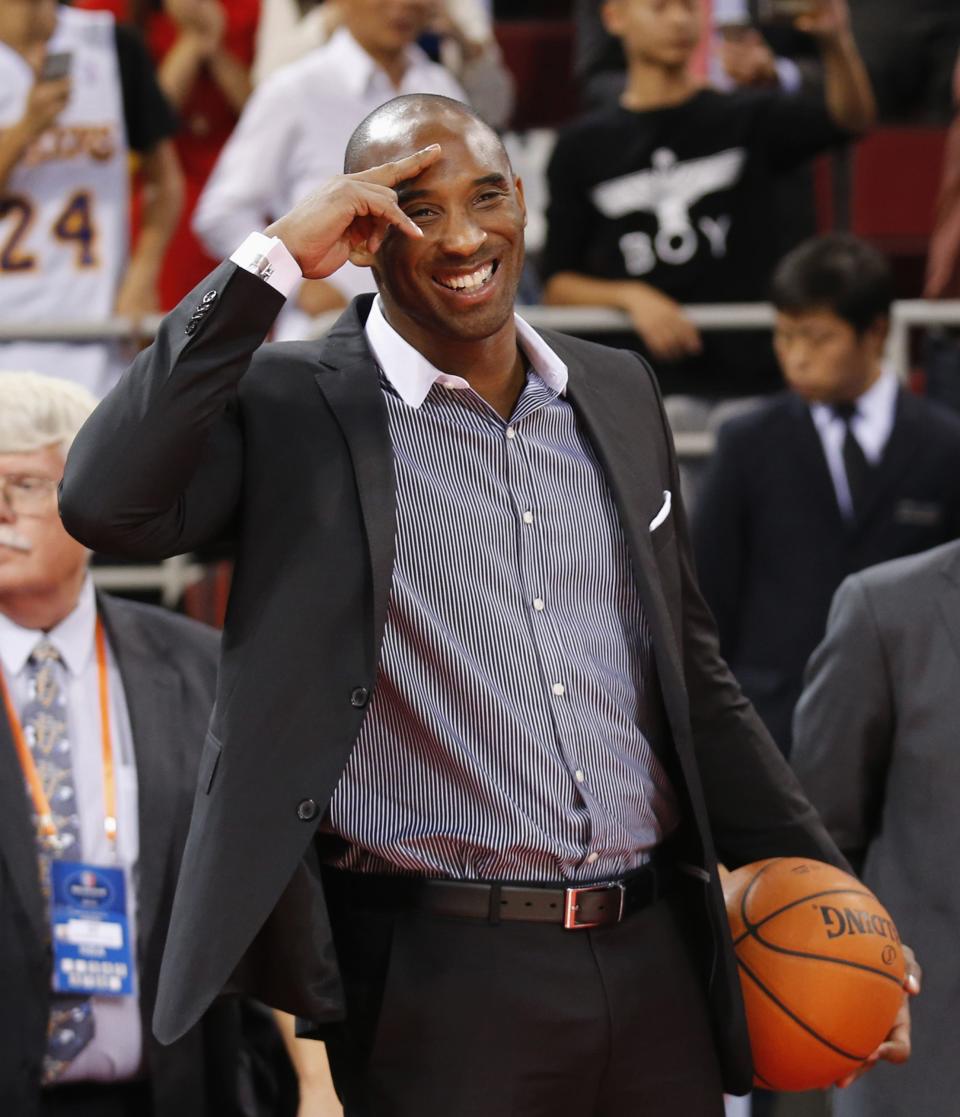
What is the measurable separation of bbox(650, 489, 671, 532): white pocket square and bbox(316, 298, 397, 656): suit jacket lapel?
391 mm

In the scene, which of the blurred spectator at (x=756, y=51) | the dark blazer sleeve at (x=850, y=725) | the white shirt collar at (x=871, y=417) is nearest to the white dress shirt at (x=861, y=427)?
the white shirt collar at (x=871, y=417)

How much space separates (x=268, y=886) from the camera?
238 cm

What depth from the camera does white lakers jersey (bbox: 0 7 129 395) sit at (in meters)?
5.71

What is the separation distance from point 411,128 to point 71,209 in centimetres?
344

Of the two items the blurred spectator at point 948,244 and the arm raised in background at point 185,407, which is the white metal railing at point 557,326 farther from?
the arm raised in background at point 185,407

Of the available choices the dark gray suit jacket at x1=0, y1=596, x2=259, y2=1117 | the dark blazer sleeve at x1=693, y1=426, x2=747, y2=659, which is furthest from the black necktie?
the dark gray suit jacket at x1=0, y1=596, x2=259, y2=1117

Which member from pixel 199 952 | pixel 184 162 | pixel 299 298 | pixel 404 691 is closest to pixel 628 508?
pixel 404 691

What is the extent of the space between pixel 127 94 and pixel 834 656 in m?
3.50

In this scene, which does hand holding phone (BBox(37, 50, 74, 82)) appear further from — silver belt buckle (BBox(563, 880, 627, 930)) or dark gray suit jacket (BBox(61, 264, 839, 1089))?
silver belt buckle (BBox(563, 880, 627, 930))

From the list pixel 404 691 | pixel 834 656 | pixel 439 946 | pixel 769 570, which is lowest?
pixel 769 570

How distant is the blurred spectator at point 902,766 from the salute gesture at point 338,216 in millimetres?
1178

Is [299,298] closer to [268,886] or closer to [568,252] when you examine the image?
[568,252]

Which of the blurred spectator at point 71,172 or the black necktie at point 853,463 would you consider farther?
the blurred spectator at point 71,172

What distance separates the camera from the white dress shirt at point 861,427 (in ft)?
16.5
